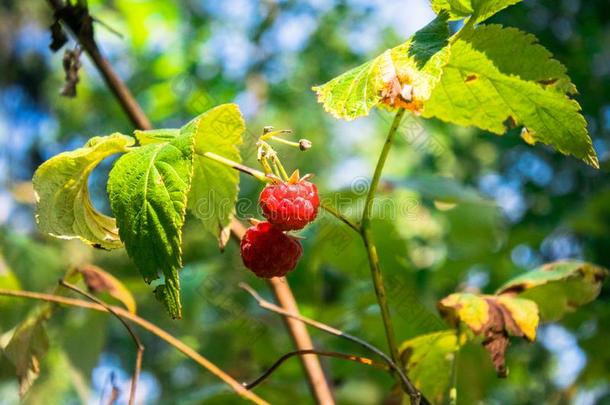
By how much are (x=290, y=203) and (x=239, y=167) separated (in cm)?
6

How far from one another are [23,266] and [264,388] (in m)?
0.49

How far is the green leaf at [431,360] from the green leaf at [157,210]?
0.33 m

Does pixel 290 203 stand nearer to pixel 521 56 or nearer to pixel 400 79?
pixel 400 79

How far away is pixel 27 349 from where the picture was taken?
827 millimetres

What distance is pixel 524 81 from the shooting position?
0.68 meters

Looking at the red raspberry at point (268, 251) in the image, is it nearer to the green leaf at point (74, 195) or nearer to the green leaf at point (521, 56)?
the green leaf at point (74, 195)

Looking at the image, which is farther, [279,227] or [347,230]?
[347,230]

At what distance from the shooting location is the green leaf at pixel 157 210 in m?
0.55

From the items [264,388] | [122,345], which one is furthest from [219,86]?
[122,345]

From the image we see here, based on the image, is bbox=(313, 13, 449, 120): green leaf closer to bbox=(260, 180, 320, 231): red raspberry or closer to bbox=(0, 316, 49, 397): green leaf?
bbox=(260, 180, 320, 231): red raspberry

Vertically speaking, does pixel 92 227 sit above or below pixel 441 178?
above

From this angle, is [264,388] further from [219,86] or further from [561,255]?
[219,86]

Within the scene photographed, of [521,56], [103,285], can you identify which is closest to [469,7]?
[521,56]

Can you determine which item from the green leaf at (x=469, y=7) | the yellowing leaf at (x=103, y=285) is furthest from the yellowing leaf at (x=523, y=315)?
the yellowing leaf at (x=103, y=285)
